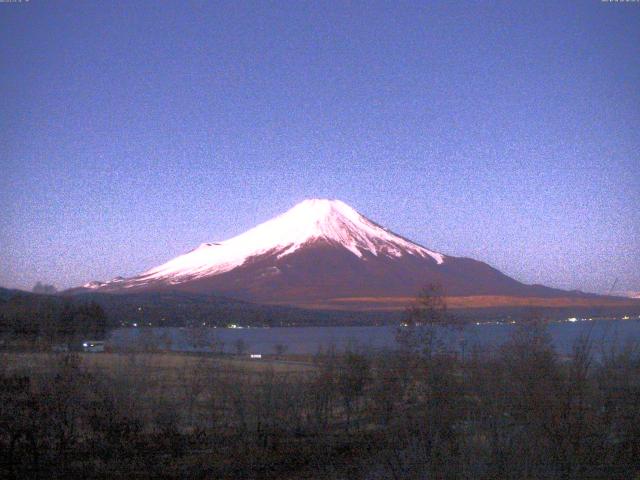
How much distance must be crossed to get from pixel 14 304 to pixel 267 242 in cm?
4460

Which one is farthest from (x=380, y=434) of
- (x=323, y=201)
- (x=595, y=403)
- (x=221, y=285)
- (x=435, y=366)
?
(x=323, y=201)

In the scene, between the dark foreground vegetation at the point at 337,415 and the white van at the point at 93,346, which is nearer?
the dark foreground vegetation at the point at 337,415

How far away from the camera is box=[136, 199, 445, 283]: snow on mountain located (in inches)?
1767

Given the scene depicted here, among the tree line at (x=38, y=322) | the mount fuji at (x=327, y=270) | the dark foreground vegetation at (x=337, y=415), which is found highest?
the mount fuji at (x=327, y=270)

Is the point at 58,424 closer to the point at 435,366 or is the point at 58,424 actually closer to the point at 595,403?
the point at 435,366

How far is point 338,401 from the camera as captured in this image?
13.4 metres

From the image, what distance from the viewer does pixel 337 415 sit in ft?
43.9

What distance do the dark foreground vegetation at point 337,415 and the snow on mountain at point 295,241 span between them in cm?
2519

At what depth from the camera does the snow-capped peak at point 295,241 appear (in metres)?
44.7

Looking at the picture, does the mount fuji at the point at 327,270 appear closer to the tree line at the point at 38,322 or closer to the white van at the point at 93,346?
the white van at the point at 93,346

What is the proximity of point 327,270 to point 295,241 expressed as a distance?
43.4 feet

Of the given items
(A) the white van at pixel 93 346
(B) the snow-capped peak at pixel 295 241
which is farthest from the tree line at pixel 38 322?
(B) the snow-capped peak at pixel 295 241

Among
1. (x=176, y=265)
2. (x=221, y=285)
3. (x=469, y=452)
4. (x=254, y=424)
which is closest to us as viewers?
(x=469, y=452)

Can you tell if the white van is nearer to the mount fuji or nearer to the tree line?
the tree line
